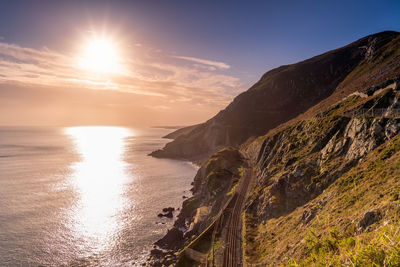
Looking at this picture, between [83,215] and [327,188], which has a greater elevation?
[327,188]

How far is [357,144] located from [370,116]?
606cm

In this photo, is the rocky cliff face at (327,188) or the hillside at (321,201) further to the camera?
the rocky cliff face at (327,188)

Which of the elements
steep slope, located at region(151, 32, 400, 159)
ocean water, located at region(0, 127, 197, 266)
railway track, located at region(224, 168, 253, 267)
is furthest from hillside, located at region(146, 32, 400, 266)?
steep slope, located at region(151, 32, 400, 159)

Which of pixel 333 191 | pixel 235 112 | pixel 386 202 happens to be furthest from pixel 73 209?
pixel 235 112

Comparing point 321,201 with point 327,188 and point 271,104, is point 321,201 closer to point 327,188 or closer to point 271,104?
point 327,188

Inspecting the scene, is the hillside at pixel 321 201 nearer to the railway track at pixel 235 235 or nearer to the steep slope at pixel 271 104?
the railway track at pixel 235 235

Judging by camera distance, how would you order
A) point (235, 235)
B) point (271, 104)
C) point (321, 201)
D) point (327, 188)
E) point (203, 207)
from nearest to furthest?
point (321, 201), point (327, 188), point (235, 235), point (203, 207), point (271, 104)

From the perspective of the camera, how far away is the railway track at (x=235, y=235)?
89.5ft

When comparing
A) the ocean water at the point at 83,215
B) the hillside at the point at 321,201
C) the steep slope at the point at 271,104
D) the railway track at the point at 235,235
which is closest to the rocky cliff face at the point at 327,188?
the hillside at the point at 321,201

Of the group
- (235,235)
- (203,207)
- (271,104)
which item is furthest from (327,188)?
(271,104)

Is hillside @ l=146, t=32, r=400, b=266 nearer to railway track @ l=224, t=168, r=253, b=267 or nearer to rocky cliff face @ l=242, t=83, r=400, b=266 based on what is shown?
rocky cliff face @ l=242, t=83, r=400, b=266

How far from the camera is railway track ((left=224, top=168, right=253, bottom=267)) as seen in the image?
27272 millimetres

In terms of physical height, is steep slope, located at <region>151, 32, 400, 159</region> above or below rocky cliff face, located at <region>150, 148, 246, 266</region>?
above

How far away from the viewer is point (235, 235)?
107 ft
